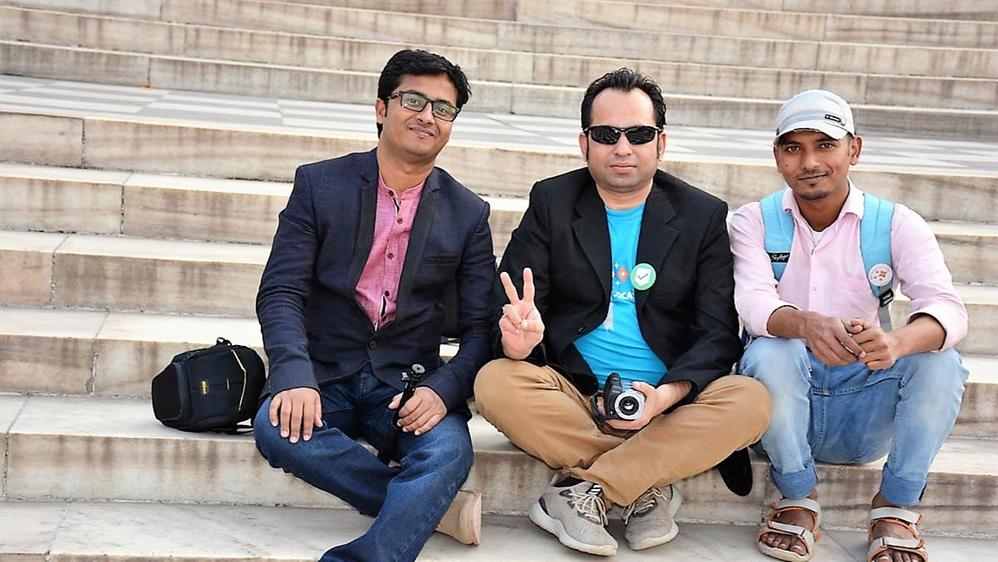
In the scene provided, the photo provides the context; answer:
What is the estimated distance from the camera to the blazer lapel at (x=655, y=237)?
150 inches

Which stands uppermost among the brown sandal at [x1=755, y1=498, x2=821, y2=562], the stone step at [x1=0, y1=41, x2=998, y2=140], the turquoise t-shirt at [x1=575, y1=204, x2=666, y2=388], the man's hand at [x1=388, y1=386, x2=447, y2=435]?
the stone step at [x1=0, y1=41, x2=998, y2=140]

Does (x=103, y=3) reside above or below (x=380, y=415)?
above

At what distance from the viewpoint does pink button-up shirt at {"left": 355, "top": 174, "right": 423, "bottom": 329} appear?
3824 millimetres

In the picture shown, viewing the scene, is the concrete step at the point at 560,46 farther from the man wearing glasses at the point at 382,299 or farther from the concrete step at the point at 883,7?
the man wearing glasses at the point at 382,299

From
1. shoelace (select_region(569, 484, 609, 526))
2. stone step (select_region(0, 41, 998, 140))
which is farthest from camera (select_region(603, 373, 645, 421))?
stone step (select_region(0, 41, 998, 140))

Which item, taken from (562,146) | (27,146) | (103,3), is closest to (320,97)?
(103,3)

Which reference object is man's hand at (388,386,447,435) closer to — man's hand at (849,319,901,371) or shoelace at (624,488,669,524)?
shoelace at (624,488,669,524)

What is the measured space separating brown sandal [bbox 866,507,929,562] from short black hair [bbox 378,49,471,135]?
5.91 feet

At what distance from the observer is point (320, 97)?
8.97m

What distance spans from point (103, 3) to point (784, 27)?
5.84 meters

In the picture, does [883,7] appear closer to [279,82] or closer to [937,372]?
[279,82]

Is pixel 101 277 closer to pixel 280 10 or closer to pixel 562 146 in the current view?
pixel 562 146

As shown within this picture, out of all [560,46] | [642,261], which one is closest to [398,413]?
[642,261]

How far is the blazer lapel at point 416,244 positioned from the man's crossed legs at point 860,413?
1.06 m
